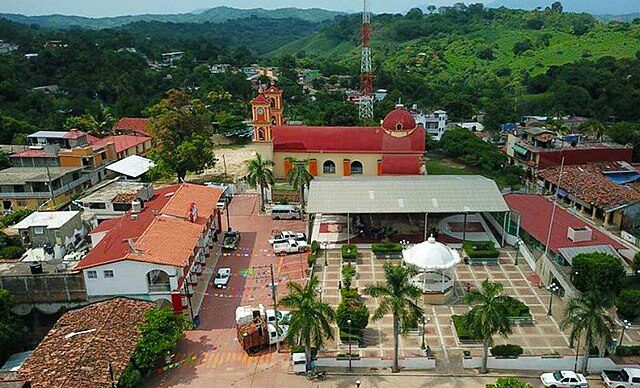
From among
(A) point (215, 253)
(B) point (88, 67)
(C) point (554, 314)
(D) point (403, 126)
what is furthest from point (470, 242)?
(B) point (88, 67)

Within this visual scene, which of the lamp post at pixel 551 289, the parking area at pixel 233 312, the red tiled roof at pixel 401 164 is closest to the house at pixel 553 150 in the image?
the red tiled roof at pixel 401 164

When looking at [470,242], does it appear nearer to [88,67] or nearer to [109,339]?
[109,339]

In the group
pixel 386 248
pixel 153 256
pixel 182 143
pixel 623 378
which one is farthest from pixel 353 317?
pixel 182 143

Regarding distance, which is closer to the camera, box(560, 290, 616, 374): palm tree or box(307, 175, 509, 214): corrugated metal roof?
box(560, 290, 616, 374): palm tree

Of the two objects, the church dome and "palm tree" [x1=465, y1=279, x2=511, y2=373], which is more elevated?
the church dome

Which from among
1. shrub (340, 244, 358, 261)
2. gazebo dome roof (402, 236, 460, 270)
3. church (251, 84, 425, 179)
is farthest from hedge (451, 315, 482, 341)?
church (251, 84, 425, 179)

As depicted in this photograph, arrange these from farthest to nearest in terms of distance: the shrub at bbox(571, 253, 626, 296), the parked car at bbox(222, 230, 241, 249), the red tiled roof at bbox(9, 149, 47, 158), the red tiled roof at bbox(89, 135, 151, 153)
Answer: the red tiled roof at bbox(89, 135, 151, 153) < the red tiled roof at bbox(9, 149, 47, 158) < the parked car at bbox(222, 230, 241, 249) < the shrub at bbox(571, 253, 626, 296)

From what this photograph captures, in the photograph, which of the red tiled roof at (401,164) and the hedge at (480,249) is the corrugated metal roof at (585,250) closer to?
the hedge at (480,249)

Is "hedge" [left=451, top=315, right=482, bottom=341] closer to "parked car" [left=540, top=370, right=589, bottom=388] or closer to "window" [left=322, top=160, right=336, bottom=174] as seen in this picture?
"parked car" [left=540, top=370, right=589, bottom=388]
